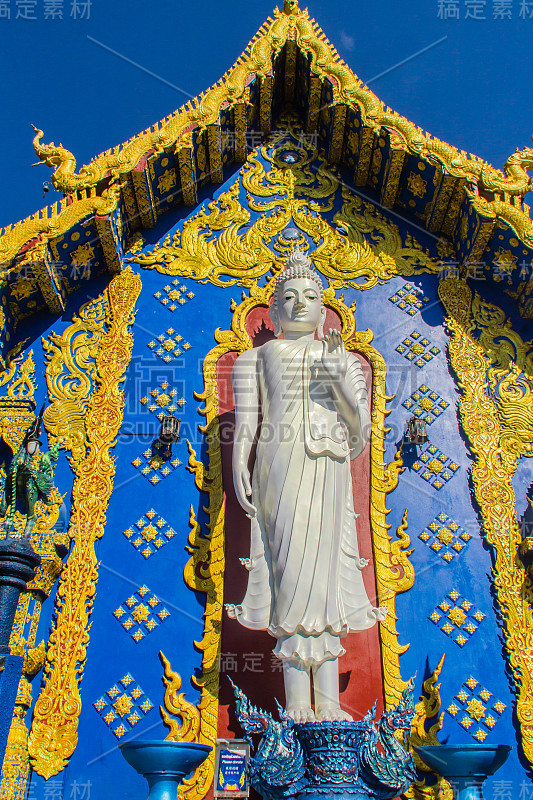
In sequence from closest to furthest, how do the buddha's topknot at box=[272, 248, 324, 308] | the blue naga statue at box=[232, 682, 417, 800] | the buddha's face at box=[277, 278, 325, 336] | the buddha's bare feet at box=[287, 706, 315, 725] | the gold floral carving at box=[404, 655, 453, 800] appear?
the blue naga statue at box=[232, 682, 417, 800] < the buddha's bare feet at box=[287, 706, 315, 725] < the gold floral carving at box=[404, 655, 453, 800] < the buddha's face at box=[277, 278, 325, 336] < the buddha's topknot at box=[272, 248, 324, 308]

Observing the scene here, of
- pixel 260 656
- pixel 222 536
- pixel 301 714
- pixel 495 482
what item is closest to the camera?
pixel 301 714

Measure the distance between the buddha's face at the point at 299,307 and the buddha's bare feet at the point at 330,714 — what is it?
2858 mm

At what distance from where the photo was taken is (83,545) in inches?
221

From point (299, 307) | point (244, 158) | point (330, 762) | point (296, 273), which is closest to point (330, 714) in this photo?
point (330, 762)

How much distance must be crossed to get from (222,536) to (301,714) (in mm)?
1576

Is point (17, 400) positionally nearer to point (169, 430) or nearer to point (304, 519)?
point (169, 430)

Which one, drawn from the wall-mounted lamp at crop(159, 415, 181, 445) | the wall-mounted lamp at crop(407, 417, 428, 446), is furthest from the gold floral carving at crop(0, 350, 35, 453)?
the wall-mounted lamp at crop(407, 417, 428, 446)

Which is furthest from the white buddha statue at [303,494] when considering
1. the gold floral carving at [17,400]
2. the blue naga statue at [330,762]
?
the gold floral carving at [17,400]

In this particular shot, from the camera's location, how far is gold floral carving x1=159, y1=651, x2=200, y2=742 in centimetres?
503

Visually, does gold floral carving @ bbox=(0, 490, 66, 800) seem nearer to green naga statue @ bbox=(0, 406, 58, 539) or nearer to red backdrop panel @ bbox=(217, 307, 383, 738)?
green naga statue @ bbox=(0, 406, 58, 539)

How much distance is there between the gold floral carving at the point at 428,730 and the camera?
4898 millimetres

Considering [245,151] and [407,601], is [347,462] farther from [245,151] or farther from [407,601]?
[245,151]

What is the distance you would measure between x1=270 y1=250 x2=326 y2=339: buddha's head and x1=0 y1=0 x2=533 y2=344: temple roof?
160 centimetres

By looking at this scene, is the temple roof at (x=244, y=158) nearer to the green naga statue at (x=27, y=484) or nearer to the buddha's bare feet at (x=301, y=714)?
the green naga statue at (x=27, y=484)
